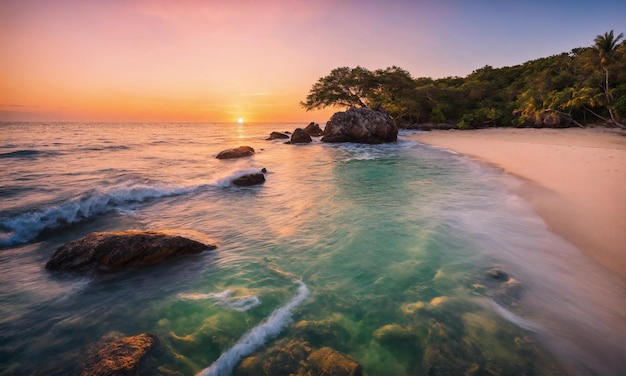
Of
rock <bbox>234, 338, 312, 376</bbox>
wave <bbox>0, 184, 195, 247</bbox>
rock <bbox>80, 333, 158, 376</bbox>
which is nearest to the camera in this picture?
rock <bbox>80, 333, 158, 376</bbox>

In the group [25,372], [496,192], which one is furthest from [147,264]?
[496,192]

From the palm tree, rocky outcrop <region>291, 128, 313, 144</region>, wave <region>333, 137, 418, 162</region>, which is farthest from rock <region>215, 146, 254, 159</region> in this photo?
the palm tree

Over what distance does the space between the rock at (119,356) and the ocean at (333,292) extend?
151mm

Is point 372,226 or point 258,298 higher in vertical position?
point 372,226

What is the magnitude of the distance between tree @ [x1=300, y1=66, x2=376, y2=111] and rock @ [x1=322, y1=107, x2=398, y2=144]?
12848 mm

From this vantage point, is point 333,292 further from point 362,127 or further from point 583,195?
point 362,127

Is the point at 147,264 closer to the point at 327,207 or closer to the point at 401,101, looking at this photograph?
the point at 327,207

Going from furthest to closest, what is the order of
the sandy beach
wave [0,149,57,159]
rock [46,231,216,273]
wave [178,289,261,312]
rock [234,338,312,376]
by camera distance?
1. wave [0,149,57,159]
2. the sandy beach
3. rock [46,231,216,273]
4. wave [178,289,261,312]
5. rock [234,338,312,376]

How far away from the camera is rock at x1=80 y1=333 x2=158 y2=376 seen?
267cm

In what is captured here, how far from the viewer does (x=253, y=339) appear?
3223 mm

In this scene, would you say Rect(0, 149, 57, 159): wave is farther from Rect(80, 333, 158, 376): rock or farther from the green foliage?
the green foliage

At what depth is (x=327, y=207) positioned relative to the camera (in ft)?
26.7

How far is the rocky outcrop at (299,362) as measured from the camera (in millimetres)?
2768

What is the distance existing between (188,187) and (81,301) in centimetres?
713
